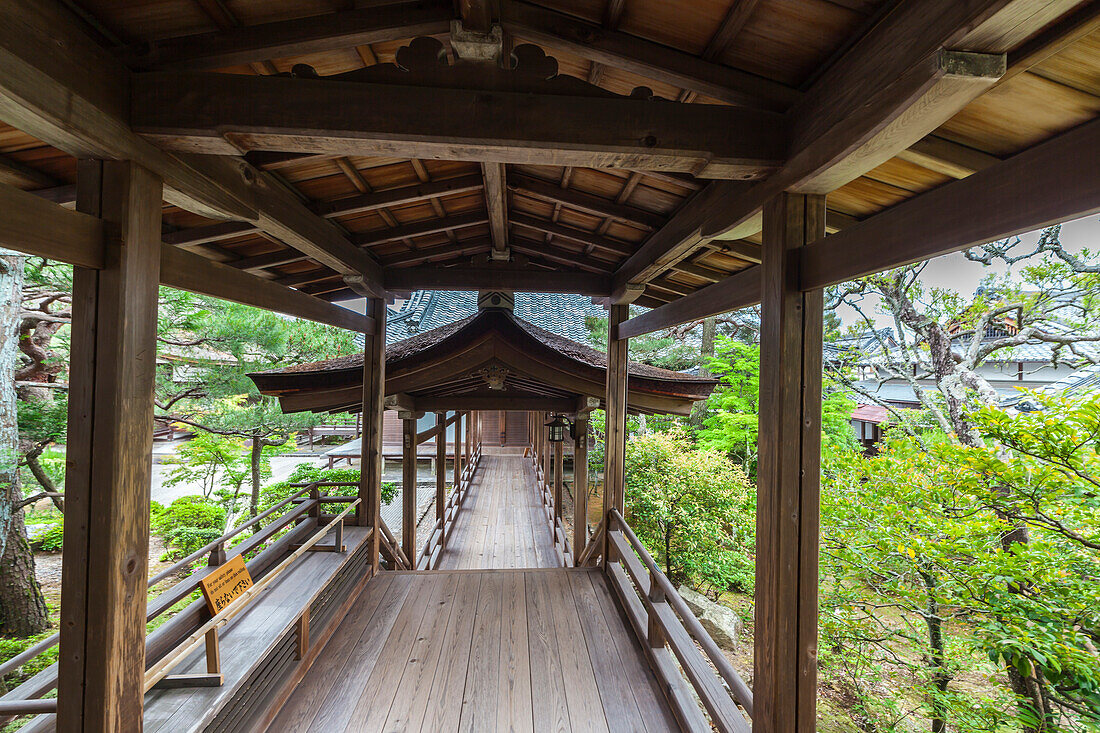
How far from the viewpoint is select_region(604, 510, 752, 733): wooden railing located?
2.20 metres

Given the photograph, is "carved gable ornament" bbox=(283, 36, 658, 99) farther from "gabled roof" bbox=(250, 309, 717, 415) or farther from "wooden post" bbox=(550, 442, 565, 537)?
"wooden post" bbox=(550, 442, 565, 537)

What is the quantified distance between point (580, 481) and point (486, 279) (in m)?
2.92

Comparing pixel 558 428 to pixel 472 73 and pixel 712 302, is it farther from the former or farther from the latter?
pixel 472 73

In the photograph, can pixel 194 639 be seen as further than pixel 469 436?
No

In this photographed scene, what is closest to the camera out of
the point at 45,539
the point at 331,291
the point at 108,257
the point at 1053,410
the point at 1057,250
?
the point at 108,257

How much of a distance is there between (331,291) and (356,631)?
3079 millimetres

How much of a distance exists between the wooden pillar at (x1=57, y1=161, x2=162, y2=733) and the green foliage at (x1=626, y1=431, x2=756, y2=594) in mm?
7096

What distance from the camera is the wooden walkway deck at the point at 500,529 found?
23.9 feet

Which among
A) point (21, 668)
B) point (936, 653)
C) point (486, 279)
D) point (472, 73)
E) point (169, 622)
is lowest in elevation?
point (21, 668)

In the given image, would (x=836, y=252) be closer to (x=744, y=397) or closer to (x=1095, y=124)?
(x=1095, y=124)

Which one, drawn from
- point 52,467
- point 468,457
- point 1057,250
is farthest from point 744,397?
point 52,467

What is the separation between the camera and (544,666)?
10.5 ft

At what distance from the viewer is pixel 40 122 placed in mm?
1304

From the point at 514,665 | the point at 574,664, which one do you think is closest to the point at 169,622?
the point at 514,665
